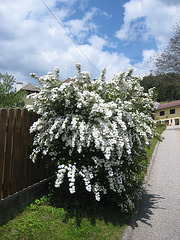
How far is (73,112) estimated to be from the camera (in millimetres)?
3656

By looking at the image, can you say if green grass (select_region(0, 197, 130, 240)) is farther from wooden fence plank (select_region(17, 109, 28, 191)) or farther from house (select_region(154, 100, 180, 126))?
house (select_region(154, 100, 180, 126))

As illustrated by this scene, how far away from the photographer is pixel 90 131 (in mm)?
3326

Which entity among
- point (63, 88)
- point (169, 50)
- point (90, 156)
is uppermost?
point (169, 50)

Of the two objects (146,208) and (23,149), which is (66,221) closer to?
(23,149)

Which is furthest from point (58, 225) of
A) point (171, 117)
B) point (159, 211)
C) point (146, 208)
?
point (171, 117)

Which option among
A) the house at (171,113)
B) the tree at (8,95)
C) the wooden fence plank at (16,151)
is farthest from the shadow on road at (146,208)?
the house at (171,113)

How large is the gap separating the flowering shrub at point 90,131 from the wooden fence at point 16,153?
0.21 meters

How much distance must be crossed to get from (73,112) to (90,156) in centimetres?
88

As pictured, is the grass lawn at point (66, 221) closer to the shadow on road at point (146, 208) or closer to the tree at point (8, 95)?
the shadow on road at point (146, 208)

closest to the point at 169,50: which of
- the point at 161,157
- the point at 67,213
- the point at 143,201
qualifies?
the point at 161,157

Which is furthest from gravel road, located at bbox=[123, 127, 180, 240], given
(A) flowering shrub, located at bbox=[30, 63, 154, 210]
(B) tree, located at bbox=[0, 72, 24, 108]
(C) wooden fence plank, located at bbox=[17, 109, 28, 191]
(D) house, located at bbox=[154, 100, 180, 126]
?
(D) house, located at bbox=[154, 100, 180, 126]

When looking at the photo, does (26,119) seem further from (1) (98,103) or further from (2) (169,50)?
(2) (169,50)

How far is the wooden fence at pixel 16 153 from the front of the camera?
10.3 ft

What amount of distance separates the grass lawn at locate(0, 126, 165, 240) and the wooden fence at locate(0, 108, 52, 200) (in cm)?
48
